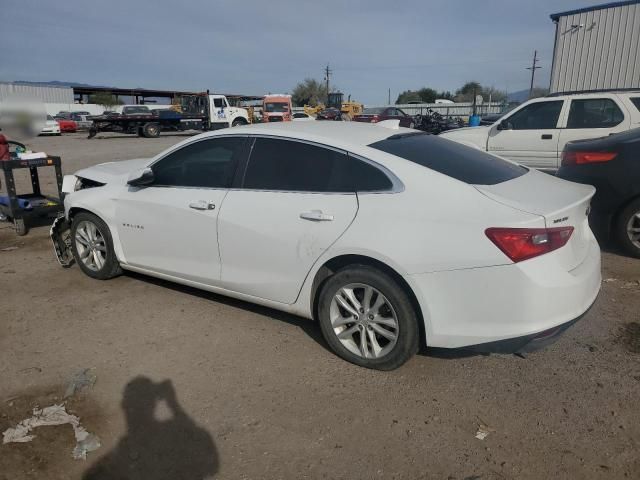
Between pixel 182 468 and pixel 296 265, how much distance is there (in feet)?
4.65

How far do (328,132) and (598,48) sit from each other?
16457 millimetres

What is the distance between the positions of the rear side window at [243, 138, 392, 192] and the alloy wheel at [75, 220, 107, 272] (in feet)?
6.19

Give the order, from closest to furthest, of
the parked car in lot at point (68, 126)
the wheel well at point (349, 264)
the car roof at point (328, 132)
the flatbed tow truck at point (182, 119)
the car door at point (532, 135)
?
the wheel well at point (349, 264) < the car roof at point (328, 132) < the car door at point (532, 135) < the flatbed tow truck at point (182, 119) < the parked car in lot at point (68, 126)

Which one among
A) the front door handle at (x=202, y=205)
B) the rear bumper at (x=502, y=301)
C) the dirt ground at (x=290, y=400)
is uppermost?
the front door handle at (x=202, y=205)

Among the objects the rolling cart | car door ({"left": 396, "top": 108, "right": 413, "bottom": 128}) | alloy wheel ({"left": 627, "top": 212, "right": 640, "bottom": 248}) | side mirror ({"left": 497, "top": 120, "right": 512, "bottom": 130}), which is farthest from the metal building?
the rolling cart

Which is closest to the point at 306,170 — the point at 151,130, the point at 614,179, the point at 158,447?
the point at 158,447

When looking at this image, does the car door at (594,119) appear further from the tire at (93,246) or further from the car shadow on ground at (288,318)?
the tire at (93,246)

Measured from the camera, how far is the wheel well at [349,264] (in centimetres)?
293

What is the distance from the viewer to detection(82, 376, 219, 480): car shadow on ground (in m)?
2.35

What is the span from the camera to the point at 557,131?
7.77 m

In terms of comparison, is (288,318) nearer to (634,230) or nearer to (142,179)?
(142,179)

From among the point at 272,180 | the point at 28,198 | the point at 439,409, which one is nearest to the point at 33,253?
the point at 28,198

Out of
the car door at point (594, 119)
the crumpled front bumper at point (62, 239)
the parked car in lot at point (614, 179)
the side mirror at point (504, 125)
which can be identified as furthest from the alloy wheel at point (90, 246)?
the car door at point (594, 119)

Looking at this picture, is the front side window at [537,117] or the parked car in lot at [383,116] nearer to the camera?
the front side window at [537,117]
